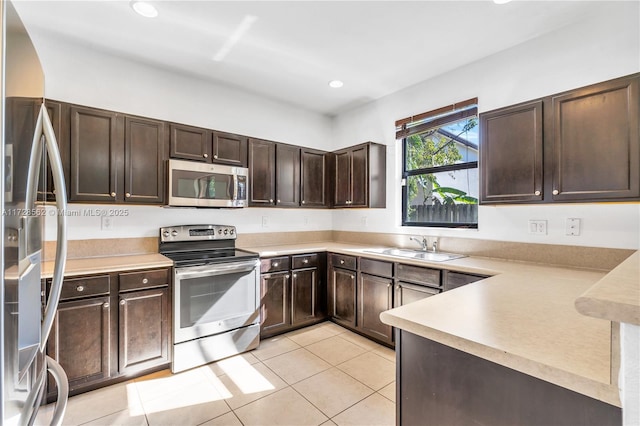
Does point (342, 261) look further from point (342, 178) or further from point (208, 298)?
point (208, 298)

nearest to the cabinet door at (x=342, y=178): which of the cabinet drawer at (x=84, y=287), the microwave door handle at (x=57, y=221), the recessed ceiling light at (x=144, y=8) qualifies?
the recessed ceiling light at (x=144, y=8)

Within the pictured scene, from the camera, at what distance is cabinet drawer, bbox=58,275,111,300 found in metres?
2.02

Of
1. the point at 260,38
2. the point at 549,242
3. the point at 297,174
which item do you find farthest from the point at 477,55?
the point at 297,174

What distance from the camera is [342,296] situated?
3289 mm

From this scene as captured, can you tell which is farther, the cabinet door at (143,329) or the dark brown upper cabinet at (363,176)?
the dark brown upper cabinet at (363,176)

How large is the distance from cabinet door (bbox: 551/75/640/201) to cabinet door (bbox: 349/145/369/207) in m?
1.80

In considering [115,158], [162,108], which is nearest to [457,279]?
[115,158]

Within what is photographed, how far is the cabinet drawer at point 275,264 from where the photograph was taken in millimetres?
3016

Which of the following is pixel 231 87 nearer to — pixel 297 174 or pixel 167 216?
pixel 297 174

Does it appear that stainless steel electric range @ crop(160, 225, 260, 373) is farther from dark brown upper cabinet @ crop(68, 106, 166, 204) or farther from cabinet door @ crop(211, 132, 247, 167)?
cabinet door @ crop(211, 132, 247, 167)

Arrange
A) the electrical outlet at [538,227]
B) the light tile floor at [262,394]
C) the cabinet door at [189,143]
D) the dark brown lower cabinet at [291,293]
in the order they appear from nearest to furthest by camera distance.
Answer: the light tile floor at [262,394] → the electrical outlet at [538,227] → the cabinet door at [189,143] → the dark brown lower cabinet at [291,293]

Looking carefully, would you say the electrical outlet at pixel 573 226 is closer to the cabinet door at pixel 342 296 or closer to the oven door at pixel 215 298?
the cabinet door at pixel 342 296

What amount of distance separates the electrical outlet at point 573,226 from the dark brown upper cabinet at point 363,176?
5.66 feet

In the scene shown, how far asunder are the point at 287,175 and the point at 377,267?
148cm
